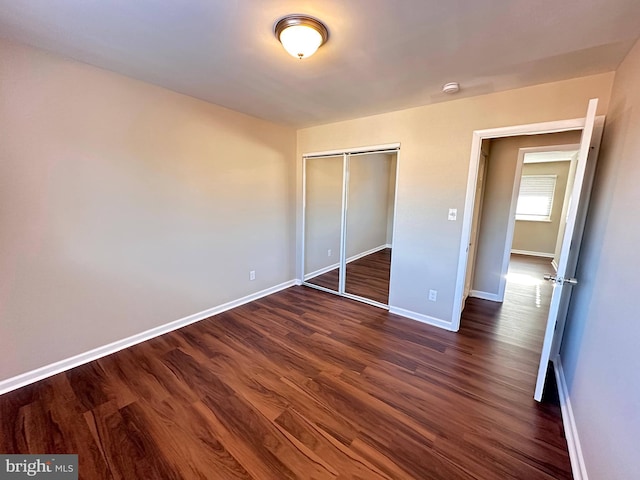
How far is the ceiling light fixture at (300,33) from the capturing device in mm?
1422

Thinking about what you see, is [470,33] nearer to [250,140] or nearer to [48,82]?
[250,140]

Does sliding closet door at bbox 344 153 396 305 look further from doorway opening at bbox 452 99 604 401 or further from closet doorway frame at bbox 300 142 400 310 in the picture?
doorway opening at bbox 452 99 604 401

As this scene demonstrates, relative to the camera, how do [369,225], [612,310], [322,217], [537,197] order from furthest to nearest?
[537,197] < [369,225] < [322,217] < [612,310]

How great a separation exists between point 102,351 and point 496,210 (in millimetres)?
4849

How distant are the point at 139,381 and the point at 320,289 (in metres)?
2.51

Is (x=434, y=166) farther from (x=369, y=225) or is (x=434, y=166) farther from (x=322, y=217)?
(x=369, y=225)

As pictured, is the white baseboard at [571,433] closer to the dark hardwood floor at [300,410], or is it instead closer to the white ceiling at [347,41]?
the dark hardwood floor at [300,410]

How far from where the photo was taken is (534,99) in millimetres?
2215

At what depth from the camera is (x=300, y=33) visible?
146 centimetres

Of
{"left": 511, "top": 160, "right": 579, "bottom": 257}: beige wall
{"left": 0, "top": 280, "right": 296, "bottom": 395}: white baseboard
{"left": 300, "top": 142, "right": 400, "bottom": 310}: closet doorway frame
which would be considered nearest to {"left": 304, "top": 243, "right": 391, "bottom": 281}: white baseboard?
{"left": 300, "top": 142, "right": 400, "bottom": 310}: closet doorway frame

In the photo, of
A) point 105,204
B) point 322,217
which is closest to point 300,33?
point 105,204

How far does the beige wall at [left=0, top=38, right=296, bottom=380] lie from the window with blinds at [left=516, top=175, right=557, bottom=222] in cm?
722

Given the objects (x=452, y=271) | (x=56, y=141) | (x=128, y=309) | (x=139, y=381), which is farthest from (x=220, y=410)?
(x=452, y=271)

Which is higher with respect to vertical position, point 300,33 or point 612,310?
point 300,33
